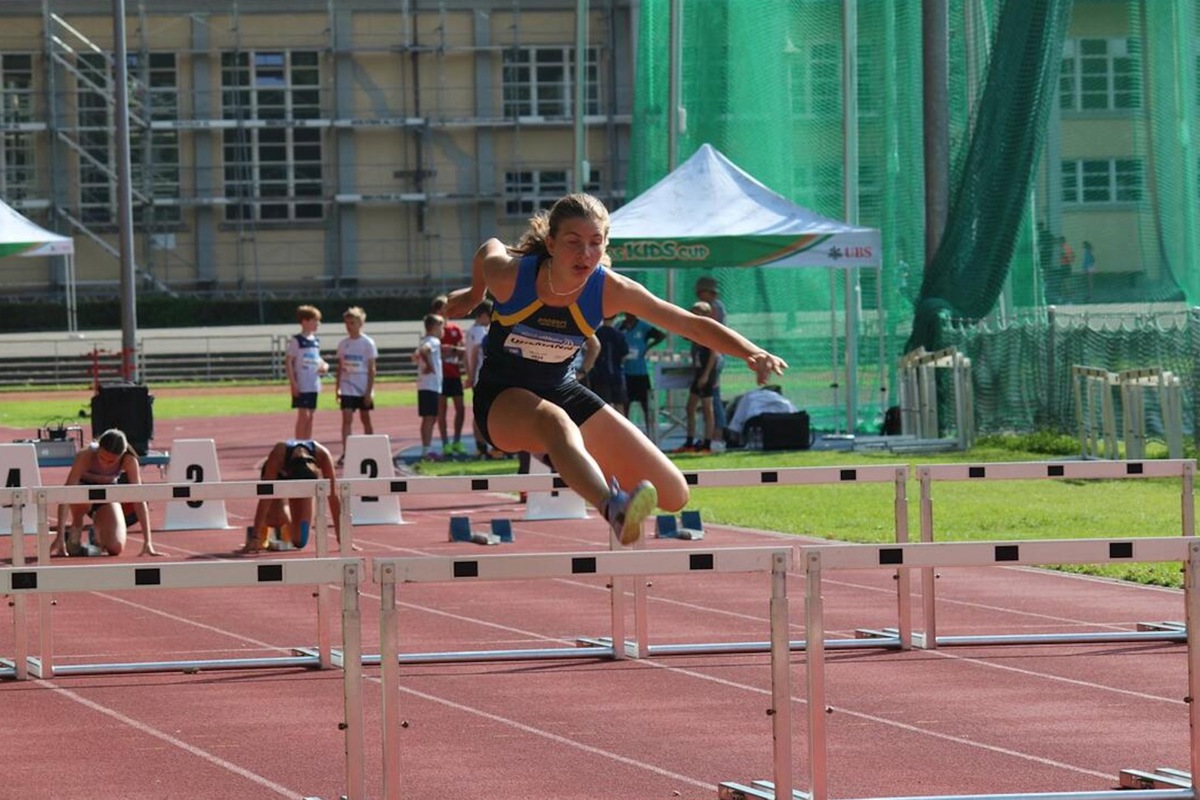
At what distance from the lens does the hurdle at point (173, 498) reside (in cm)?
963

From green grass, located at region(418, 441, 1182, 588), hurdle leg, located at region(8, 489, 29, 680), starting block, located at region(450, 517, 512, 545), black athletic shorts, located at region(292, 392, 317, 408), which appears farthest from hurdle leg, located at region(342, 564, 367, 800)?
black athletic shorts, located at region(292, 392, 317, 408)

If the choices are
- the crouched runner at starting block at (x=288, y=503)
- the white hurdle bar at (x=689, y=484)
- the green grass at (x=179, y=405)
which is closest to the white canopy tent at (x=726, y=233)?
the crouched runner at starting block at (x=288, y=503)

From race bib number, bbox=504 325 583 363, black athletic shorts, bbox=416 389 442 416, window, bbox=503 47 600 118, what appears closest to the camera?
race bib number, bbox=504 325 583 363

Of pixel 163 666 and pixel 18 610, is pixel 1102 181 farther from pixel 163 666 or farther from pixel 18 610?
pixel 18 610

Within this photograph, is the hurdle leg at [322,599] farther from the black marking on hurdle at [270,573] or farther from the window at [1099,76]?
the window at [1099,76]

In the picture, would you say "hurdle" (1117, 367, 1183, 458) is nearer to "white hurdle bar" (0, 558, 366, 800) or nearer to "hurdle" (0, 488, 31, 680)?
"hurdle" (0, 488, 31, 680)

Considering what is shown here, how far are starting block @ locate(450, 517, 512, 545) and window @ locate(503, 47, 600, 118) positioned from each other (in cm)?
4555

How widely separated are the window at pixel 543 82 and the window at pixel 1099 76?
3832 cm

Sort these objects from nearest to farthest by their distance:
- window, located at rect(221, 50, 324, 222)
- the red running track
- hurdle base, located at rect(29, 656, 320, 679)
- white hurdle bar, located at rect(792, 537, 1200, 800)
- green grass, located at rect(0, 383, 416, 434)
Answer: white hurdle bar, located at rect(792, 537, 1200, 800) < the red running track < hurdle base, located at rect(29, 656, 320, 679) < green grass, located at rect(0, 383, 416, 434) < window, located at rect(221, 50, 324, 222)

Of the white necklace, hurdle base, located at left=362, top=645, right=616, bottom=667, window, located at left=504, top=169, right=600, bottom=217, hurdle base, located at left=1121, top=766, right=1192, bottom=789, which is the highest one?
window, located at left=504, top=169, right=600, bottom=217

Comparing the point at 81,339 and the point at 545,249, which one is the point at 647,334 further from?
the point at 81,339

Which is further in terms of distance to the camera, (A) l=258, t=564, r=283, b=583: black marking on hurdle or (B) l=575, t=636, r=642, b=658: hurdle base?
(B) l=575, t=636, r=642, b=658: hurdle base

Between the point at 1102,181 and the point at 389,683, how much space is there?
17.7 metres

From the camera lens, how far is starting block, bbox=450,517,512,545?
1549 centimetres
